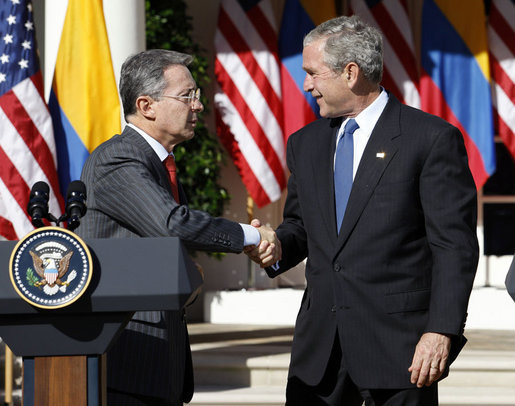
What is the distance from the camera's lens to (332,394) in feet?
9.75

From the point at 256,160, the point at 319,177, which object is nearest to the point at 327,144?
the point at 319,177

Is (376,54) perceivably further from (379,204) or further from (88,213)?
Result: (88,213)

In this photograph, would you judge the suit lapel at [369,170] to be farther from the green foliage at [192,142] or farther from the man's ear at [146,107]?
the green foliage at [192,142]

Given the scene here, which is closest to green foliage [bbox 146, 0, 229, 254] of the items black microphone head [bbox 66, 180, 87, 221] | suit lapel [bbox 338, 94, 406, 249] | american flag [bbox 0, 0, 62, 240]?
american flag [bbox 0, 0, 62, 240]

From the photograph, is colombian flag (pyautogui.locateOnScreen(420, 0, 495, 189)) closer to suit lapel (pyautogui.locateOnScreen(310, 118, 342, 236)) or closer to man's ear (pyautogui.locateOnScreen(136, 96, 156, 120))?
suit lapel (pyautogui.locateOnScreen(310, 118, 342, 236))

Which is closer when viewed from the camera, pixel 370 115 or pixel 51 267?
pixel 51 267

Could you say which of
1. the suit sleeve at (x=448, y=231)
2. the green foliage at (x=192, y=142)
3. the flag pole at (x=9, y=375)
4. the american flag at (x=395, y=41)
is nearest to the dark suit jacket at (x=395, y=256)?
the suit sleeve at (x=448, y=231)

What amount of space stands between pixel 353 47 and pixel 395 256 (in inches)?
27.5

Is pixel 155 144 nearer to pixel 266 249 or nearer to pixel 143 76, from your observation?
pixel 143 76

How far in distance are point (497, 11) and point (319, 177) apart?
5.95 metres

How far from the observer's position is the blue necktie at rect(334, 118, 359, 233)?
3.04m

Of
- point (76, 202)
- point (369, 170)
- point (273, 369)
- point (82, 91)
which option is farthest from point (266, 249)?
point (82, 91)

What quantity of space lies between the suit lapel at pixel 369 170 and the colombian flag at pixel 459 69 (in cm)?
547

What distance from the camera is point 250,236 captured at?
3.18 metres
